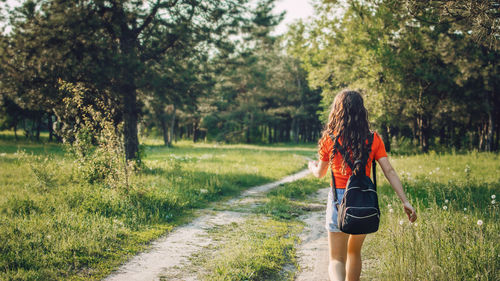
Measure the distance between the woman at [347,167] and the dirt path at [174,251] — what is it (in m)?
1.95

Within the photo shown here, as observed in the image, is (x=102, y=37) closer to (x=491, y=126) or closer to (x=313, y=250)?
(x=313, y=250)

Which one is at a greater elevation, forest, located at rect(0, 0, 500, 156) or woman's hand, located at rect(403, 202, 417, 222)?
forest, located at rect(0, 0, 500, 156)

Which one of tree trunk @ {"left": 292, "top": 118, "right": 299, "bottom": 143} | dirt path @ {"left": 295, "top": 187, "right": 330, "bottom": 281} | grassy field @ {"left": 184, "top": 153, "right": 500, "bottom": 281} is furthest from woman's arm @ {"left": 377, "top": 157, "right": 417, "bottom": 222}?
tree trunk @ {"left": 292, "top": 118, "right": 299, "bottom": 143}

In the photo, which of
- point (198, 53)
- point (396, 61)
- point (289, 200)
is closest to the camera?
point (289, 200)

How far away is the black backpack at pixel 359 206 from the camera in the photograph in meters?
2.93

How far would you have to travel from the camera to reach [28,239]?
492cm

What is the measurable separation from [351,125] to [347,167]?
1.35ft

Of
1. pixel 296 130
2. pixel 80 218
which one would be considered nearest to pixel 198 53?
pixel 80 218

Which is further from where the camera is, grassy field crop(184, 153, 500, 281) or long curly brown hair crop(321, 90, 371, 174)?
grassy field crop(184, 153, 500, 281)

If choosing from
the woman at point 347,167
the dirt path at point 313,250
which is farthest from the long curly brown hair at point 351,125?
the dirt path at point 313,250

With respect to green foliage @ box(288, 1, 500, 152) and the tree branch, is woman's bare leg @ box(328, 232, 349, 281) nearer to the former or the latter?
the tree branch

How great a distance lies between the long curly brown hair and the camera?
3.12 m

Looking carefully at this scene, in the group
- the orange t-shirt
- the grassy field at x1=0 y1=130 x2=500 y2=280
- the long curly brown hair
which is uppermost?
the long curly brown hair

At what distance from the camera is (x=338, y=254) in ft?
10.6
